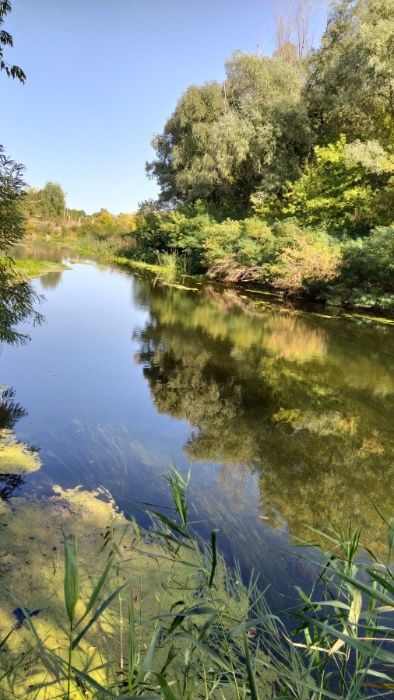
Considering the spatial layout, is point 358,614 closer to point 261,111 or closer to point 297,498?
point 297,498

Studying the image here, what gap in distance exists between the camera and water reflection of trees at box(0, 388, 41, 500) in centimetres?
348

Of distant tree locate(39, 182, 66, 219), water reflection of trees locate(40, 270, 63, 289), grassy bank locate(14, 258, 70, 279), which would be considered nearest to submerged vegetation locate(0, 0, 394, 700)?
grassy bank locate(14, 258, 70, 279)

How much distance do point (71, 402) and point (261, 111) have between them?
21755 mm

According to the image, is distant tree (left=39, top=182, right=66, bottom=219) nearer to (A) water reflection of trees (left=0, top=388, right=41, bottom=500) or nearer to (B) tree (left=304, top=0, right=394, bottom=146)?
(B) tree (left=304, top=0, right=394, bottom=146)

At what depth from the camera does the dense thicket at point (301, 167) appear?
50.7ft

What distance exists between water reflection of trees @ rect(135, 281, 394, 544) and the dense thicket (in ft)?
16.4

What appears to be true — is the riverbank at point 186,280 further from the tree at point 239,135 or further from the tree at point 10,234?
the tree at point 239,135

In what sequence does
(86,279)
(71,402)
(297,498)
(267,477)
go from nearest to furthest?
(297,498) → (267,477) → (71,402) → (86,279)

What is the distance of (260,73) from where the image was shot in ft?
77.2

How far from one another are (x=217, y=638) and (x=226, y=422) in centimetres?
331

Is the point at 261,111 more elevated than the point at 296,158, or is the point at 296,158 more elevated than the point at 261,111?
the point at 261,111

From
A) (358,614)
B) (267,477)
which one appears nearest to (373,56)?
(267,477)

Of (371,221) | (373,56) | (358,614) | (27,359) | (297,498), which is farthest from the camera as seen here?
(371,221)

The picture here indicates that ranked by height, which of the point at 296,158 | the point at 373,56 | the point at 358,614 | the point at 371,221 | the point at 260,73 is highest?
the point at 260,73
